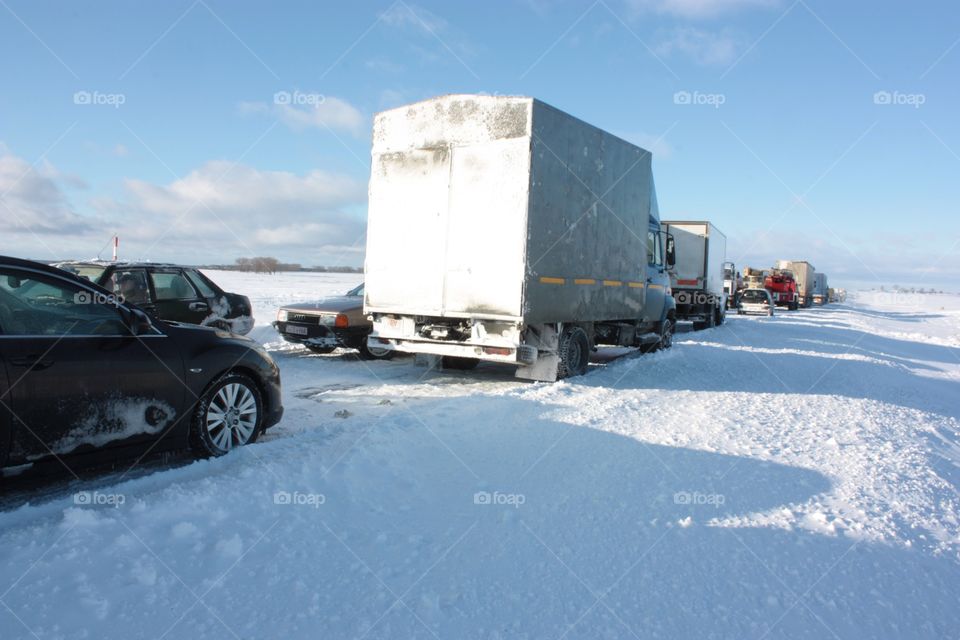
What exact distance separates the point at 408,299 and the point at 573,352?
8.64ft

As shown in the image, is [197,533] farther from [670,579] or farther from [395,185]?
[395,185]

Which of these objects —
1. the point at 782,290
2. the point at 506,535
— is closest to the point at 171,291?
the point at 506,535

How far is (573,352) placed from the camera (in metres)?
9.61

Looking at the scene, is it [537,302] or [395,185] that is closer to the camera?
[537,302]

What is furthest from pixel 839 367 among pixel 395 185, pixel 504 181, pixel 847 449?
pixel 395 185

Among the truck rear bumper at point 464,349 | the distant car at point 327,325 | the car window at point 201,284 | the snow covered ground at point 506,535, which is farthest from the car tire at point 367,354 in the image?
the snow covered ground at point 506,535

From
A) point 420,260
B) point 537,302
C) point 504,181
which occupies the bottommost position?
point 537,302

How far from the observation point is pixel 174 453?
5.18 m

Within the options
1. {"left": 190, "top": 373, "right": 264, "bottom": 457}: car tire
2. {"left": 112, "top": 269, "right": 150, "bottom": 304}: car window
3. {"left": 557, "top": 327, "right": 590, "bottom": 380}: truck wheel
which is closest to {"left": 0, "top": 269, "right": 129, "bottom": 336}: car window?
{"left": 190, "top": 373, "right": 264, "bottom": 457}: car tire

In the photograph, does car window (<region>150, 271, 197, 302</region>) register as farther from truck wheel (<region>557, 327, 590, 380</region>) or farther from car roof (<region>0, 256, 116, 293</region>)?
truck wheel (<region>557, 327, 590, 380</region>)

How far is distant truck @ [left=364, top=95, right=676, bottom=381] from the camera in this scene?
8.05 m

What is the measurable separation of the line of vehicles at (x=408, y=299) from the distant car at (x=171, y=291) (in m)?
0.03

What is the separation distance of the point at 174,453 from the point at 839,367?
11302 mm

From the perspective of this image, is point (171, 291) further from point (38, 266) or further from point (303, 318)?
point (38, 266)
